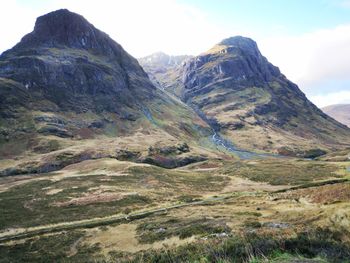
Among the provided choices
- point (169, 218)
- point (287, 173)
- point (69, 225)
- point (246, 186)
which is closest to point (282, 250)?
point (169, 218)

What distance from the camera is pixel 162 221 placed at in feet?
182

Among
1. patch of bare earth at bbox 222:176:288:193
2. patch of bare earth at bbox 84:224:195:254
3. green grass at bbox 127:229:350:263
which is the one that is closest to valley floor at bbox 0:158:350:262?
green grass at bbox 127:229:350:263

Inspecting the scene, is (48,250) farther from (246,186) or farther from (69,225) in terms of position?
(246,186)

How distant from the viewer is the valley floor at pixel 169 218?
1995 cm

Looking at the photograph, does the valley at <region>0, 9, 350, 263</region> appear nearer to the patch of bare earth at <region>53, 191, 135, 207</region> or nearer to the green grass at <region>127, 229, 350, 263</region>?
the green grass at <region>127, 229, 350, 263</region>

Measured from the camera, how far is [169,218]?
5744 centimetres

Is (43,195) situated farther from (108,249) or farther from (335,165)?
(335,165)

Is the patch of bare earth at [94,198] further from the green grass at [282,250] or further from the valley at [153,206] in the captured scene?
the green grass at [282,250]

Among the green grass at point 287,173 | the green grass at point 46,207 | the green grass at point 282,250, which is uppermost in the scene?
the green grass at point 282,250

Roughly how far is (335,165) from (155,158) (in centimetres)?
7629

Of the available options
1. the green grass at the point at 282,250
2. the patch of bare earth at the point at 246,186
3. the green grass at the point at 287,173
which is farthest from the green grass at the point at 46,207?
the green grass at the point at 282,250

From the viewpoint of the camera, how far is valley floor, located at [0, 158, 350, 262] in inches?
785

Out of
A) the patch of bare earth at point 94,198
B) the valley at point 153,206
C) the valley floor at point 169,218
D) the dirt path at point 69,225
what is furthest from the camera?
the patch of bare earth at point 94,198

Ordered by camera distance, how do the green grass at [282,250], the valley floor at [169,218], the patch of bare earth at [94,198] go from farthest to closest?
the patch of bare earth at [94,198] < the valley floor at [169,218] < the green grass at [282,250]
